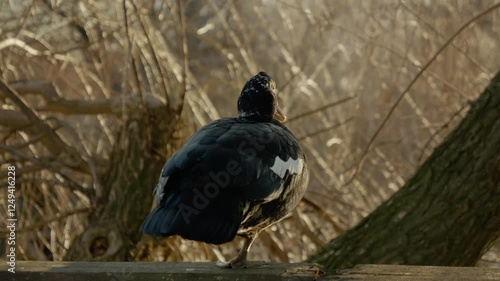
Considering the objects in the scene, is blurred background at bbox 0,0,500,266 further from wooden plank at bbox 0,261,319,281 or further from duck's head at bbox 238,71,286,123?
wooden plank at bbox 0,261,319,281

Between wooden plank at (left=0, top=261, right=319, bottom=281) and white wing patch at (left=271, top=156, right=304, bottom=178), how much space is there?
30 centimetres

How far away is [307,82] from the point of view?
550cm

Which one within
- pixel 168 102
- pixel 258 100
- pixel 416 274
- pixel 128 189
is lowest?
pixel 416 274

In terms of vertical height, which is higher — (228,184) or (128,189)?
(128,189)

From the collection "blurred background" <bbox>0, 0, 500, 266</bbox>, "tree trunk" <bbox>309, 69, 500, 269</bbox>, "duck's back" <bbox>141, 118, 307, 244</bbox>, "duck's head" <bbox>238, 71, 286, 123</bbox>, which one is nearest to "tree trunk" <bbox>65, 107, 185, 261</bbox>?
"blurred background" <bbox>0, 0, 500, 266</bbox>

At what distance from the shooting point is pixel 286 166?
2.55 meters

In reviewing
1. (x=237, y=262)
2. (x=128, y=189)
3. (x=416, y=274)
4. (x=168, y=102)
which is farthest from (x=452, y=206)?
(x=128, y=189)

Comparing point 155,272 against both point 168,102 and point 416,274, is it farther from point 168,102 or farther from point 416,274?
point 168,102

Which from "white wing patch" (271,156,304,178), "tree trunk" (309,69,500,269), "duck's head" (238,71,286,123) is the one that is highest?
"duck's head" (238,71,286,123)

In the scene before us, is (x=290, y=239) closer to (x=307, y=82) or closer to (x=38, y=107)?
(x=307, y=82)

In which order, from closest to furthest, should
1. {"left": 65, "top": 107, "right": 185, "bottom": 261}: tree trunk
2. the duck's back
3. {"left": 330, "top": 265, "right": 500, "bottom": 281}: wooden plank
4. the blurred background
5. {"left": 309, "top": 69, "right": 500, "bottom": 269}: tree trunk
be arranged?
the duck's back → {"left": 330, "top": 265, "right": 500, "bottom": 281}: wooden plank → {"left": 309, "top": 69, "right": 500, "bottom": 269}: tree trunk → {"left": 65, "top": 107, "right": 185, "bottom": 261}: tree trunk → the blurred background

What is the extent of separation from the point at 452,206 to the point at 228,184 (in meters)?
1.73

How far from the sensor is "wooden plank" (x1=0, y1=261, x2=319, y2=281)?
2.53 metres

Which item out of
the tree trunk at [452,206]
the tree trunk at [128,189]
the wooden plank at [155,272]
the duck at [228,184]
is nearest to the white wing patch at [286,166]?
the duck at [228,184]
